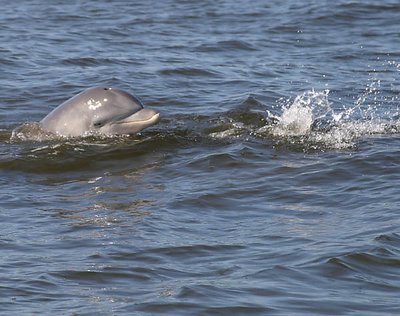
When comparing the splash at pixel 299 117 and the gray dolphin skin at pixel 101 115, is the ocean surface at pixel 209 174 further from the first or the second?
the gray dolphin skin at pixel 101 115

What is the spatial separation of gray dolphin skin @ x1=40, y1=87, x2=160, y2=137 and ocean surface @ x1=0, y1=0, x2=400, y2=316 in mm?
138

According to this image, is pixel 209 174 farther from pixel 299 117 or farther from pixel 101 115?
pixel 299 117

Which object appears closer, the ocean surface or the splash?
the ocean surface

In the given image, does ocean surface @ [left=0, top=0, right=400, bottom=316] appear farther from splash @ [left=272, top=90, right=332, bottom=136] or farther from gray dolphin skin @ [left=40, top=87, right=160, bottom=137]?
gray dolphin skin @ [left=40, top=87, right=160, bottom=137]

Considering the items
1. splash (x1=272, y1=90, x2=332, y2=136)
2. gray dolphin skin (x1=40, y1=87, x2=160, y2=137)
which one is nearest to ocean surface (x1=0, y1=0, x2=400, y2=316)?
splash (x1=272, y1=90, x2=332, y2=136)

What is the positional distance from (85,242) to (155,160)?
9.77ft

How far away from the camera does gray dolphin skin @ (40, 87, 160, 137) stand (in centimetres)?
1288

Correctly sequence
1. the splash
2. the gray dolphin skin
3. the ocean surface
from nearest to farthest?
the ocean surface, the gray dolphin skin, the splash

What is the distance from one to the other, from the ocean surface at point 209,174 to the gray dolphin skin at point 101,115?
14 cm

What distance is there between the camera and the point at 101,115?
42.5ft

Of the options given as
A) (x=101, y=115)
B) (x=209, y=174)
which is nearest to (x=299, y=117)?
(x=209, y=174)

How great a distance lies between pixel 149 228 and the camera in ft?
33.0

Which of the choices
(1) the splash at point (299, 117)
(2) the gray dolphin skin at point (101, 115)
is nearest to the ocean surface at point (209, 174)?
(1) the splash at point (299, 117)

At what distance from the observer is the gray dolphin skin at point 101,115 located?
12883 millimetres
